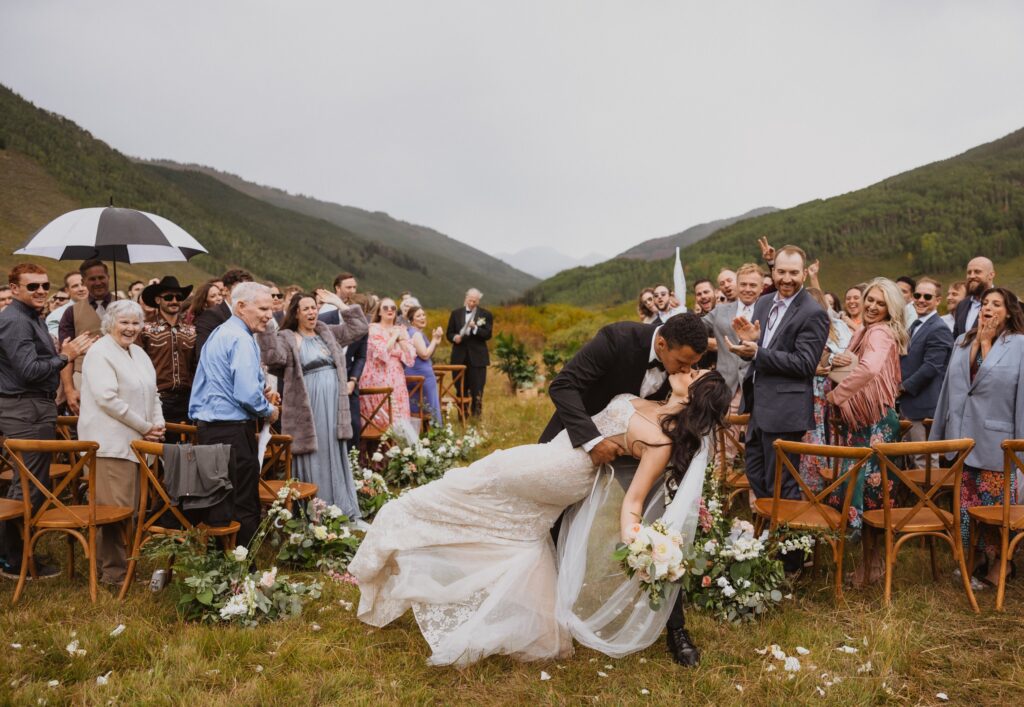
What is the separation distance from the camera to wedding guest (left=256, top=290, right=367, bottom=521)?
19.2ft

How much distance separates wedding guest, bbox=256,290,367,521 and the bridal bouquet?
3541 mm

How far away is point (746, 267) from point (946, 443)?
3.51 m

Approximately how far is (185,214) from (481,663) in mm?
78027

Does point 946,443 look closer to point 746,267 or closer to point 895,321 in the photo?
point 895,321

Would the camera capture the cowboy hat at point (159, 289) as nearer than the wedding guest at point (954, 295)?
Yes

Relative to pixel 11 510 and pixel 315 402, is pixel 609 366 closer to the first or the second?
pixel 315 402

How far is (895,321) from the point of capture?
5238 millimetres

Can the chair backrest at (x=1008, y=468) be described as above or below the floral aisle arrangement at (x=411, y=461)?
above

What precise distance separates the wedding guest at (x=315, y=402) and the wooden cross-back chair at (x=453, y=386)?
13.9 feet

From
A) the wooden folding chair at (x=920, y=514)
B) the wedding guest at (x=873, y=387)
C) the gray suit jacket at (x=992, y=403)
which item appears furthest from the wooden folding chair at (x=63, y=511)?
the gray suit jacket at (x=992, y=403)

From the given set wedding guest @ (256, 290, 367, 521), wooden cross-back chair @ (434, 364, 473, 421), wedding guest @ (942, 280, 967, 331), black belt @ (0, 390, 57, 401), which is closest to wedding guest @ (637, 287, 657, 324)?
wooden cross-back chair @ (434, 364, 473, 421)

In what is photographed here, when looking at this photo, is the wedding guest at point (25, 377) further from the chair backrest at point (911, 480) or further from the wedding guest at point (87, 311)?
the chair backrest at point (911, 480)

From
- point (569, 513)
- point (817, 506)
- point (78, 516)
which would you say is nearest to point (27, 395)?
point (78, 516)

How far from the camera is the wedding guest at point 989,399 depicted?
4.65 metres
